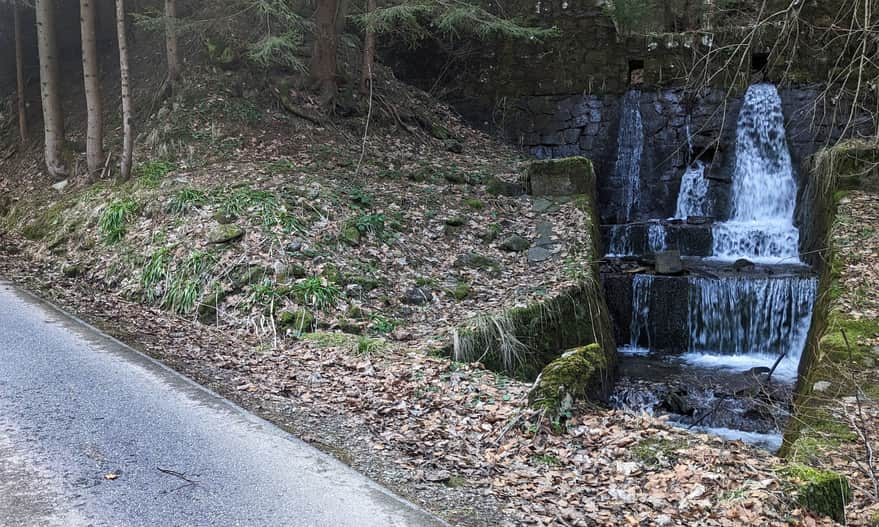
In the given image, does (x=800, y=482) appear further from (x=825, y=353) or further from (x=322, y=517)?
(x=825, y=353)

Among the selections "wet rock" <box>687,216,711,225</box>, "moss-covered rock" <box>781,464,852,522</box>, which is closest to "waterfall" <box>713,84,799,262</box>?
"wet rock" <box>687,216,711,225</box>

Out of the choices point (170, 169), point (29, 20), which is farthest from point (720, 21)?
point (29, 20)

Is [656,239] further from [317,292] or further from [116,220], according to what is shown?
[116,220]

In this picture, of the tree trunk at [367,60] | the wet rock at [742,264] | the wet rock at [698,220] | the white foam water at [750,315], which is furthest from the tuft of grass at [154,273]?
the wet rock at [698,220]

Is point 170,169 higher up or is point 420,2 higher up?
point 420,2

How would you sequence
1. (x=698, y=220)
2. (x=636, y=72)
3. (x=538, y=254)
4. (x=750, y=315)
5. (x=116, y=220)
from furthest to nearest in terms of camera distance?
(x=636, y=72), (x=698, y=220), (x=750, y=315), (x=538, y=254), (x=116, y=220)

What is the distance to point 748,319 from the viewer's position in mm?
10242

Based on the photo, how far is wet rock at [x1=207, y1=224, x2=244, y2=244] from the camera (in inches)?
344

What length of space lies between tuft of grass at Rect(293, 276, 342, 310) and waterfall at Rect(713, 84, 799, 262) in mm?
7963

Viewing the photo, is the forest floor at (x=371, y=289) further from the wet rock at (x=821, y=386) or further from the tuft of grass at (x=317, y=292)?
the wet rock at (x=821, y=386)

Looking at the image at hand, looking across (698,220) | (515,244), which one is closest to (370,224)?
(515,244)

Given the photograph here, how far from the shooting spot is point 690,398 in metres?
8.48

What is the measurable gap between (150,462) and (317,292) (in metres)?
3.87

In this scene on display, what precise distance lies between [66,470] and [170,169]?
7.92 m
